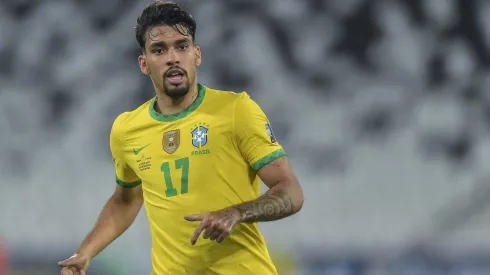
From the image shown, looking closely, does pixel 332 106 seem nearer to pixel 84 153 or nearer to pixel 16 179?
pixel 84 153

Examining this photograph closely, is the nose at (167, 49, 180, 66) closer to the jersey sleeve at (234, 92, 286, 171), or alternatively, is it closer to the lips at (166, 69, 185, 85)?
the lips at (166, 69, 185, 85)

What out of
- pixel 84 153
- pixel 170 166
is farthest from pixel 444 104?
pixel 170 166

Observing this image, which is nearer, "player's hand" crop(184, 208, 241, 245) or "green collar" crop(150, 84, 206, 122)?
"player's hand" crop(184, 208, 241, 245)

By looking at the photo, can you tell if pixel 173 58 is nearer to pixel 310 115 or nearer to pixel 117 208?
pixel 117 208

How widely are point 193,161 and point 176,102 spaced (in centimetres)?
26

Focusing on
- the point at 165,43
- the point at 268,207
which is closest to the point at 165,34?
the point at 165,43

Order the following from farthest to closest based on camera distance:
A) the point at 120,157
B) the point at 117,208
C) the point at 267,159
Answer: the point at 117,208 < the point at 120,157 < the point at 267,159

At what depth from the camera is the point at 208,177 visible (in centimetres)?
288

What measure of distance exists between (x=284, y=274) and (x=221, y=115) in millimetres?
2987

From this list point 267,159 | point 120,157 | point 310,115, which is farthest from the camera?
point 310,115

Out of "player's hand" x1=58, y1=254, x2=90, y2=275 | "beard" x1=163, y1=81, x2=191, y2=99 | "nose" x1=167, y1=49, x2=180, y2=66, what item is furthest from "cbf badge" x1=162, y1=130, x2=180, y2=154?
Answer: "player's hand" x1=58, y1=254, x2=90, y2=275

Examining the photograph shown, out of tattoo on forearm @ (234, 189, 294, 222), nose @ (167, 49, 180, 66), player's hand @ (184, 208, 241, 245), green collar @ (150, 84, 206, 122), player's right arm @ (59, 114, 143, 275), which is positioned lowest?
player's hand @ (184, 208, 241, 245)

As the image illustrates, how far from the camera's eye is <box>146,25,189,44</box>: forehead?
3.01m

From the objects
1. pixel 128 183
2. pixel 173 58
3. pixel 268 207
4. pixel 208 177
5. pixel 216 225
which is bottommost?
pixel 216 225
